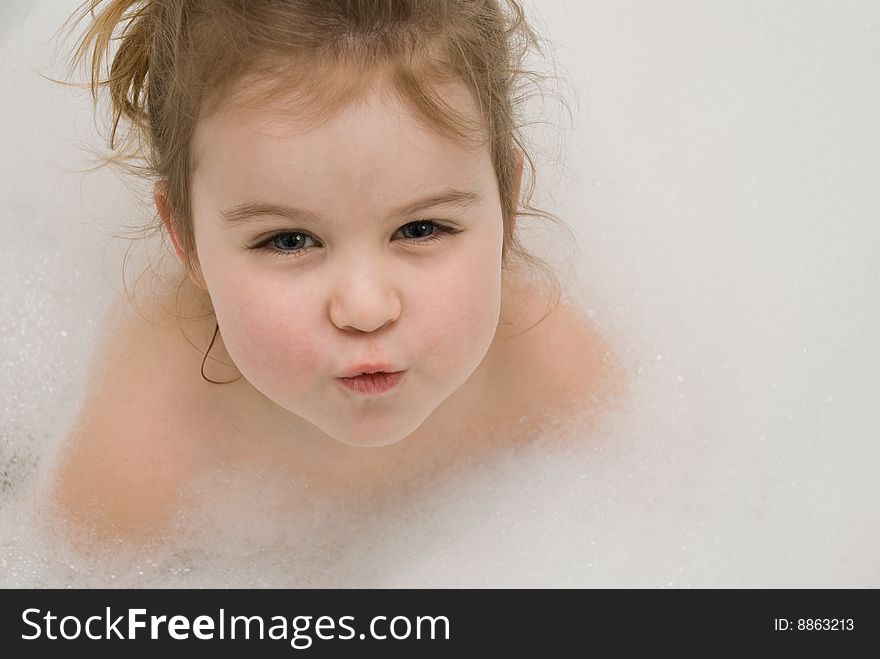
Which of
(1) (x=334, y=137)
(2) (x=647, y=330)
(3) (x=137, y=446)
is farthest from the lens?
(2) (x=647, y=330)

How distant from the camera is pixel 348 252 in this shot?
1.02 meters

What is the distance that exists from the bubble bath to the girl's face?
0.32 meters

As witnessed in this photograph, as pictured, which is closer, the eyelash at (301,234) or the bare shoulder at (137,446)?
the eyelash at (301,234)

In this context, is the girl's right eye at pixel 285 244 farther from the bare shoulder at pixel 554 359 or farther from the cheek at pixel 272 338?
the bare shoulder at pixel 554 359

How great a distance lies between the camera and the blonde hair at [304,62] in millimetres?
987

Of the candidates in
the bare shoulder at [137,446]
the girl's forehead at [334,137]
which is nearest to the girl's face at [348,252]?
the girl's forehead at [334,137]

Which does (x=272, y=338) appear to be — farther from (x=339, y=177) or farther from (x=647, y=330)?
(x=647, y=330)

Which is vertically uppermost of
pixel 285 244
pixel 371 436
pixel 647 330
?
pixel 647 330

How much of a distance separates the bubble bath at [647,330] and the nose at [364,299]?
43cm

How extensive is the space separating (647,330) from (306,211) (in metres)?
0.62

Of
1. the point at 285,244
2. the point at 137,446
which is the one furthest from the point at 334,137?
the point at 137,446

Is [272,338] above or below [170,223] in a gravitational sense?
below

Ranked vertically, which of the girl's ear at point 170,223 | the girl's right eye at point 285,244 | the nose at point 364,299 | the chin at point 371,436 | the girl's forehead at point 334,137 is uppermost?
the girl's ear at point 170,223

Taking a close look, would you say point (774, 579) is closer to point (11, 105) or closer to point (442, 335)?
point (442, 335)
